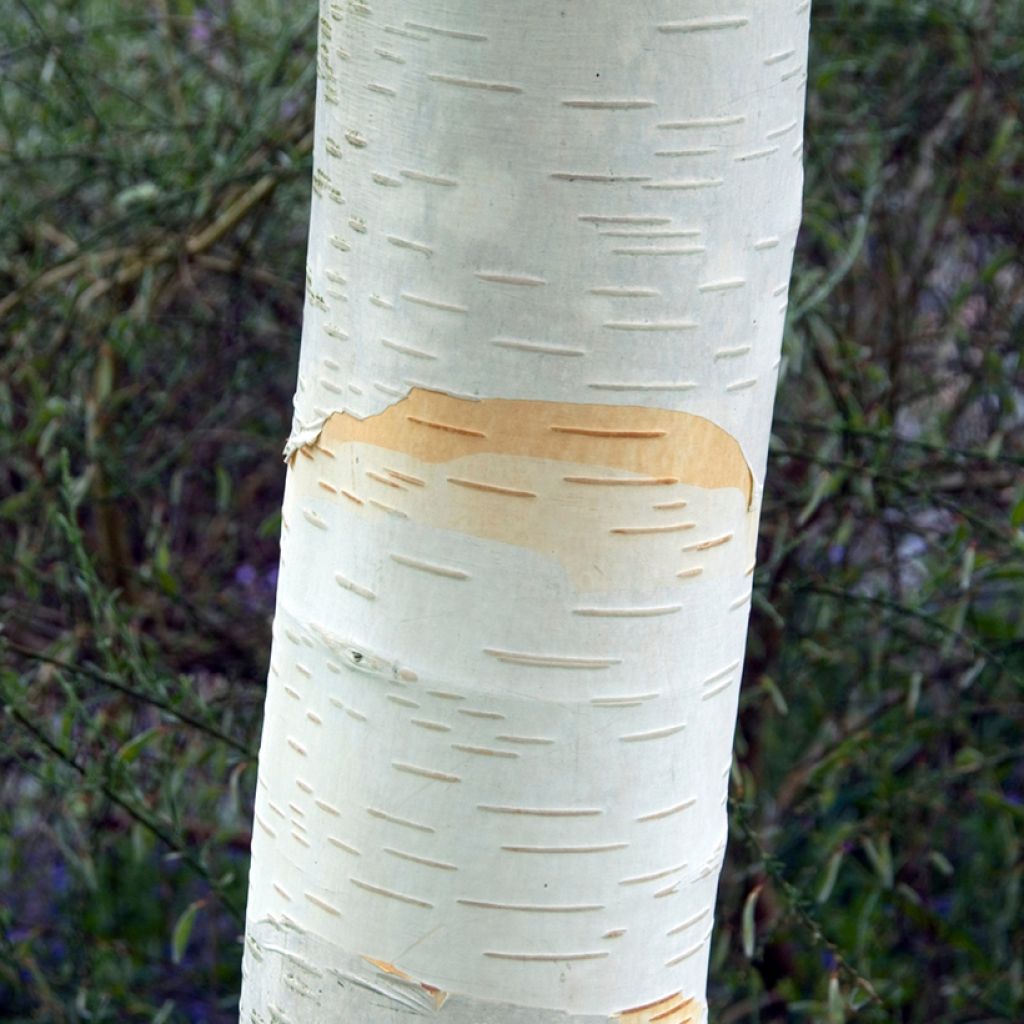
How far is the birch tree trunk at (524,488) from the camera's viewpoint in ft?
1.81

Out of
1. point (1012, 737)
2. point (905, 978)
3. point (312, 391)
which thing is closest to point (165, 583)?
point (312, 391)

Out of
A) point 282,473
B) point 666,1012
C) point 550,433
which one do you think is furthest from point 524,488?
point 282,473

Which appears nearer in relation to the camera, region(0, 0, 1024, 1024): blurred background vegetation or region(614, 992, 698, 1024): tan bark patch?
region(614, 992, 698, 1024): tan bark patch

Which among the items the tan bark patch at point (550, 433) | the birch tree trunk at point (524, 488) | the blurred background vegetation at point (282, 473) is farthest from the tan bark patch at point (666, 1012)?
the blurred background vegetation at point (282, 473)

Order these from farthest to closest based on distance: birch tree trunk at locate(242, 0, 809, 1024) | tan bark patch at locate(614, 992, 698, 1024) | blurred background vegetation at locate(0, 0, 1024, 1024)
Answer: blurred background vegetation at locate(0, 0, 1024, 1024) → tan bark patch at locate(614, 992, 698, 1024) → birch tree trunk at locate(242, 0, 809, 1024)

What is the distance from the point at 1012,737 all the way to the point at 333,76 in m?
1.61

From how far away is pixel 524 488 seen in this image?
58 cm

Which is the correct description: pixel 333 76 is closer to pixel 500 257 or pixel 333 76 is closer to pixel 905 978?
pixel 500 257

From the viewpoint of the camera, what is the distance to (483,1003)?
2.06 ft

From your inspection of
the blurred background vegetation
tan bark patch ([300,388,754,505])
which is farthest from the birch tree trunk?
the blurred background vegetation

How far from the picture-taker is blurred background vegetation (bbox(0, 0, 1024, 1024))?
144cm

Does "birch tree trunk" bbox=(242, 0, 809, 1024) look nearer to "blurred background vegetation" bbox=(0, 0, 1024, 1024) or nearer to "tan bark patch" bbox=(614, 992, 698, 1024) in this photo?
"tan bark patch" bbox=(614, 992, 698, 1024)

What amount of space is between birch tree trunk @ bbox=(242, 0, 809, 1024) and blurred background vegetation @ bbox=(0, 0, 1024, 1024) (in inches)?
25.0

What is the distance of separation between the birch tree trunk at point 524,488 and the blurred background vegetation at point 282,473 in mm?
635
